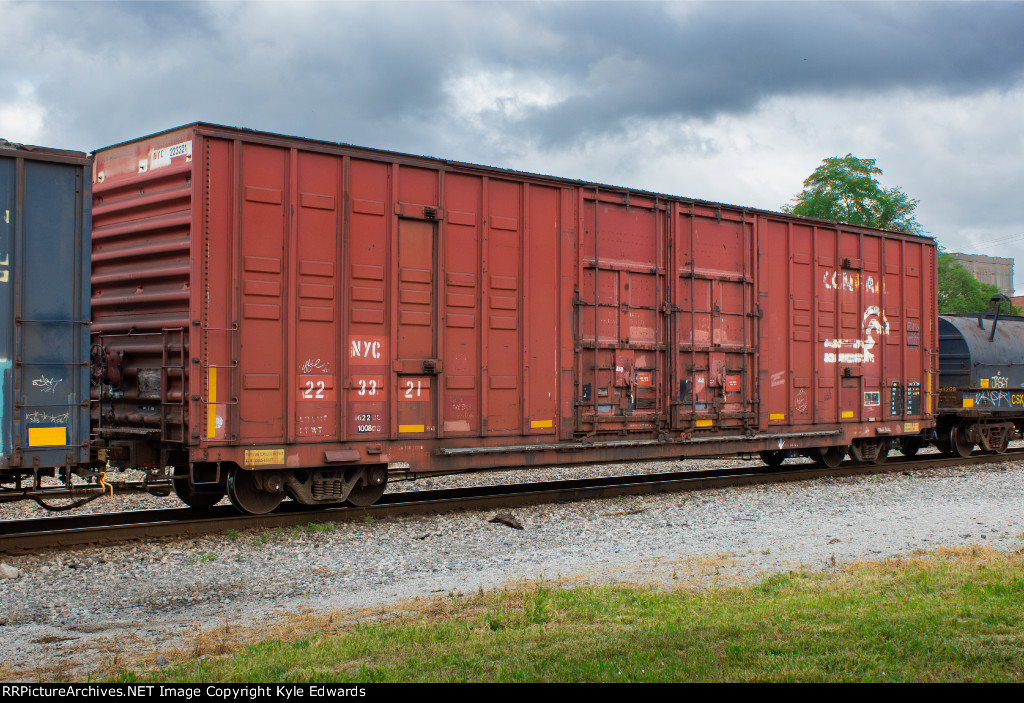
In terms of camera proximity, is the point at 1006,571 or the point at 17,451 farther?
the point at 17,451

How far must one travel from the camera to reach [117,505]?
38.1 feet

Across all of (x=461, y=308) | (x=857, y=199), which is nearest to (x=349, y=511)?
(x=461, y=308)

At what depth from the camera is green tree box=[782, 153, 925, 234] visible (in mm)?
48594

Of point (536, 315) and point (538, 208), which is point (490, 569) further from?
point (538, 208)

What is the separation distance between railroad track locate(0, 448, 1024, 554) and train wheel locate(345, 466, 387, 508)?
15cm

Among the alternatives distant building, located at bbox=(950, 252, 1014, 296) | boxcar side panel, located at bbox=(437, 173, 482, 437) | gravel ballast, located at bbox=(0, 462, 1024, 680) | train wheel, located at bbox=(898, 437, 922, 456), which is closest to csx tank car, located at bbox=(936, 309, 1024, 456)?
train wheel, located at bbox=(898, 437, 922, 456)

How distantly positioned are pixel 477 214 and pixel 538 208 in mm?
969

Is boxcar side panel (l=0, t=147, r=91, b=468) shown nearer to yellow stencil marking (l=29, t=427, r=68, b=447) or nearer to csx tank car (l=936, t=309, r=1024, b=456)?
yellow stencil marking (l=29, t=427, r=68, b=447)

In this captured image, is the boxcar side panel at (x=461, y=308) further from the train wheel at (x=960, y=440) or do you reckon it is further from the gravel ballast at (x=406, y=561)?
the train wheel at (x=960, y=440)

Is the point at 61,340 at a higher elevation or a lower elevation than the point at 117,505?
higher

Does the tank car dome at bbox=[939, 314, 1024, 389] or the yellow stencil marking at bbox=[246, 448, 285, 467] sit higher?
the tank car dome at bbox=[939, 314, 1024, 389]

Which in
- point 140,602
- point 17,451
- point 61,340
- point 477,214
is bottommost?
point 140,602

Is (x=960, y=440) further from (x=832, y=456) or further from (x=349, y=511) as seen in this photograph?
(x=349, y=511)
